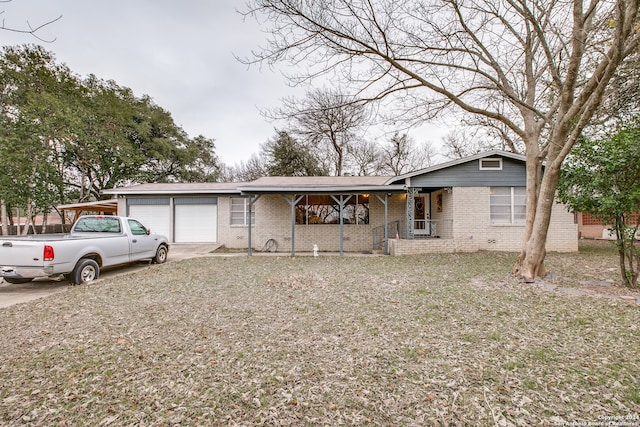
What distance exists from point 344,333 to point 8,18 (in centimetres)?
517

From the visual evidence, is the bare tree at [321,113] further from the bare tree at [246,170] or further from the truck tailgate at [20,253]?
the bare tree at [246,170]

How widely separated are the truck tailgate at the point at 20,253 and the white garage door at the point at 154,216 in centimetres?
848

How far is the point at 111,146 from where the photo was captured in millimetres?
20094

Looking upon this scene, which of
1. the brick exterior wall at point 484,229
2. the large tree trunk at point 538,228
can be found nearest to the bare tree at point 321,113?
the large tree trunk at point 538,228

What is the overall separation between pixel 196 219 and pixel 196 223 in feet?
0.65

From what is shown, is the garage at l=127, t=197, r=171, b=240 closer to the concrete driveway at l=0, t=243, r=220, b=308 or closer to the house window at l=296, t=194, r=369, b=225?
the concrete driveway at l=0, t=243, r=220, b=308

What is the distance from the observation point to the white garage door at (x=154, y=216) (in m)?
14.2

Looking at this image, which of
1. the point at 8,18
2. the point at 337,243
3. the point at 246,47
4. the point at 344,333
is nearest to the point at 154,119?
the point at 337,243

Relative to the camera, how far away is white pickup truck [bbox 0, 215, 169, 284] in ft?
18.9

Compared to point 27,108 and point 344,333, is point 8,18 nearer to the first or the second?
point 344,333

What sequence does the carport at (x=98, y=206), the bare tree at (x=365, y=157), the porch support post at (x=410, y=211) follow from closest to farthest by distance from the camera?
1. the porch support post at (x=410, y=211)
2. the carport at (x=98, y=206)
3. the bare tree at (x=365, y=157)

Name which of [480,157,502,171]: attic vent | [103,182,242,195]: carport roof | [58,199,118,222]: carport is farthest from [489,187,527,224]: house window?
[58,199,118,222]: carport

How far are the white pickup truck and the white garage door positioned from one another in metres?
5.18

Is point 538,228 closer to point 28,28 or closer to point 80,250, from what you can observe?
point 28,28
